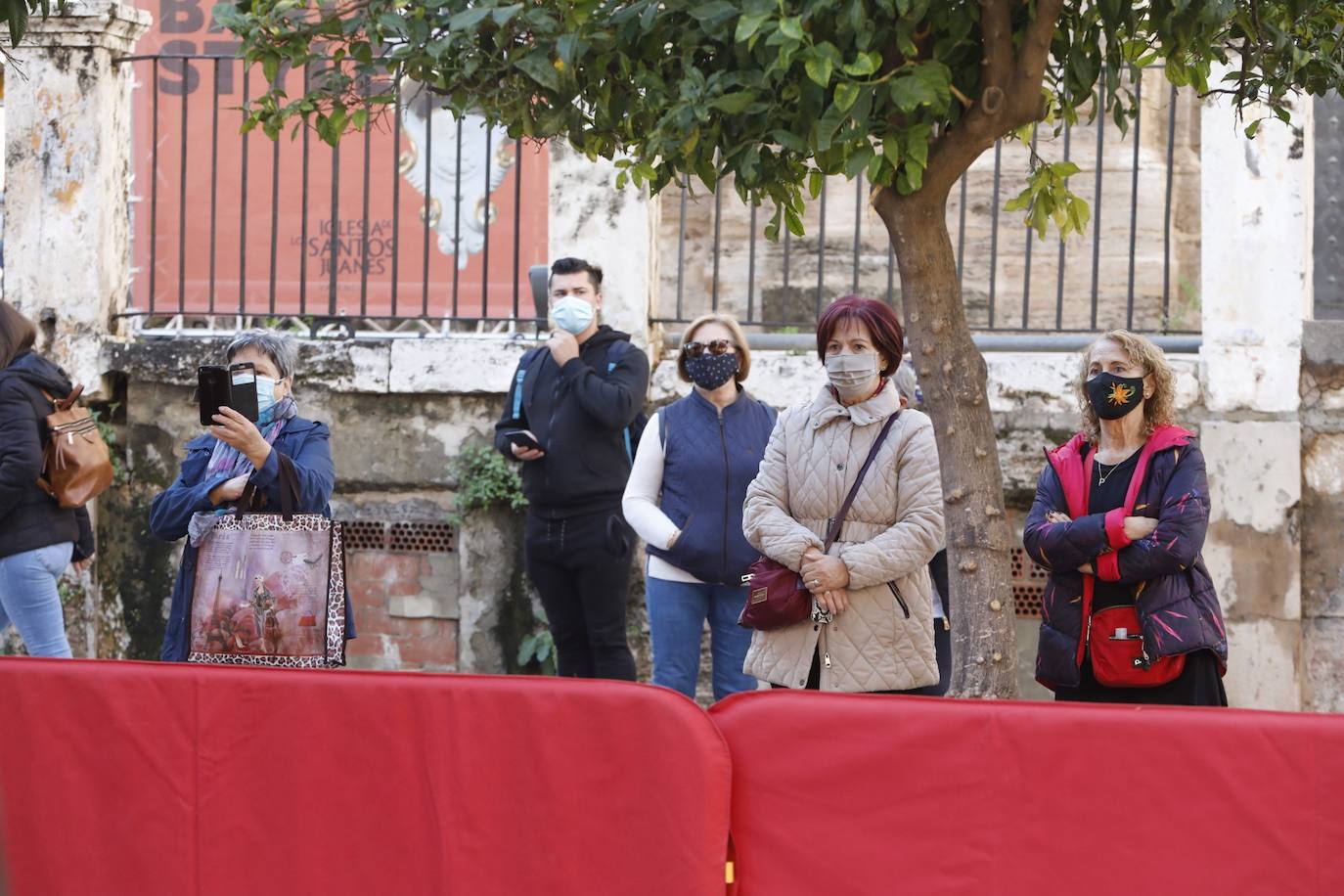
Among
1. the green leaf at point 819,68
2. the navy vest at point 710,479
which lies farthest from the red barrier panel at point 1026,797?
the navy vest at point 710,479

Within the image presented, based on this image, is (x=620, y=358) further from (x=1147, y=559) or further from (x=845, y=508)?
(x=1147, y=559)

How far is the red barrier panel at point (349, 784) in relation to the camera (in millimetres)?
3314

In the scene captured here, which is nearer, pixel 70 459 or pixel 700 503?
pixel 700 503

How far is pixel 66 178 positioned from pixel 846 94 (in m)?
5.14

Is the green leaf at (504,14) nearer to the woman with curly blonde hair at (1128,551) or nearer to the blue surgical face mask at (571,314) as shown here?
the woman with curly blonde hair at (1128,551)

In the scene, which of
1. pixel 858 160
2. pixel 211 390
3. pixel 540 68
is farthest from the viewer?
pixel 211 390

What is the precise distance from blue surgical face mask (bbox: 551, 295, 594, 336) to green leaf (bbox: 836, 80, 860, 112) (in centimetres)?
260

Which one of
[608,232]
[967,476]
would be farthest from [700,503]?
[608,232]

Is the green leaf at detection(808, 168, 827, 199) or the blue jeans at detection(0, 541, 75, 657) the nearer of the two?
the green leaf at detection(808, 168, 827, 199)

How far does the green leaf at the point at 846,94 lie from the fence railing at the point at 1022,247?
549cm

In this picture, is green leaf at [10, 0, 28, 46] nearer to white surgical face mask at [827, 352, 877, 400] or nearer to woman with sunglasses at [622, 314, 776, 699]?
white surgical face mask at [827, 352, 877, 400]

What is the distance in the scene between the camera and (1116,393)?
176 inches

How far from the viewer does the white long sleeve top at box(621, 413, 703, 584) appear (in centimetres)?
539

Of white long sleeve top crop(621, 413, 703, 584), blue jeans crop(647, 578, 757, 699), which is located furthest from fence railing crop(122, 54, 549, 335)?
blue jeans crop(647, 578, 757, 699)
